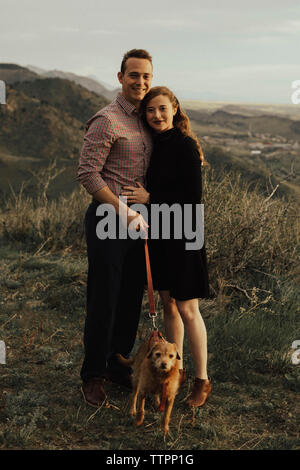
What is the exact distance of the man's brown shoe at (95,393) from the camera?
3.56 metres

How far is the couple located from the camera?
325 centimetres

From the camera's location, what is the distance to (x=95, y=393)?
3582mm

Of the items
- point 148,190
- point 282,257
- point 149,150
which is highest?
point 149,150

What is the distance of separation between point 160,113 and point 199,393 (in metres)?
1.92

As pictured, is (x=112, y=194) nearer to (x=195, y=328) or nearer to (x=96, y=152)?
(x=96, y=152)

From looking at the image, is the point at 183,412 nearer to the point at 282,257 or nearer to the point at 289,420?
the point at 289,420

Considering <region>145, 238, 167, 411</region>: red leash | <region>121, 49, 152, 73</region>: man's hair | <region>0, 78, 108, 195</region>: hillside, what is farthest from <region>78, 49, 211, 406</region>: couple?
<region>0, 78, 108, 195</region>: hillside

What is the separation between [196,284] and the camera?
3357 millimetres

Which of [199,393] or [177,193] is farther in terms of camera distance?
[199,393]

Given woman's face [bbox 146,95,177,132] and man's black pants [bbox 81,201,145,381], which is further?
man's black pants [bbox 81,201,145,381]

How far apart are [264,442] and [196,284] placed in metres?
1.06

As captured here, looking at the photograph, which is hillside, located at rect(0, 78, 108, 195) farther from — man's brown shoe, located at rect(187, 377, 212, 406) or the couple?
man's brown shoe, located at rect(187, 377, 212, 406)

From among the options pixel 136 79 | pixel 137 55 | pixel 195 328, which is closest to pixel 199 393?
pixel 195 328
